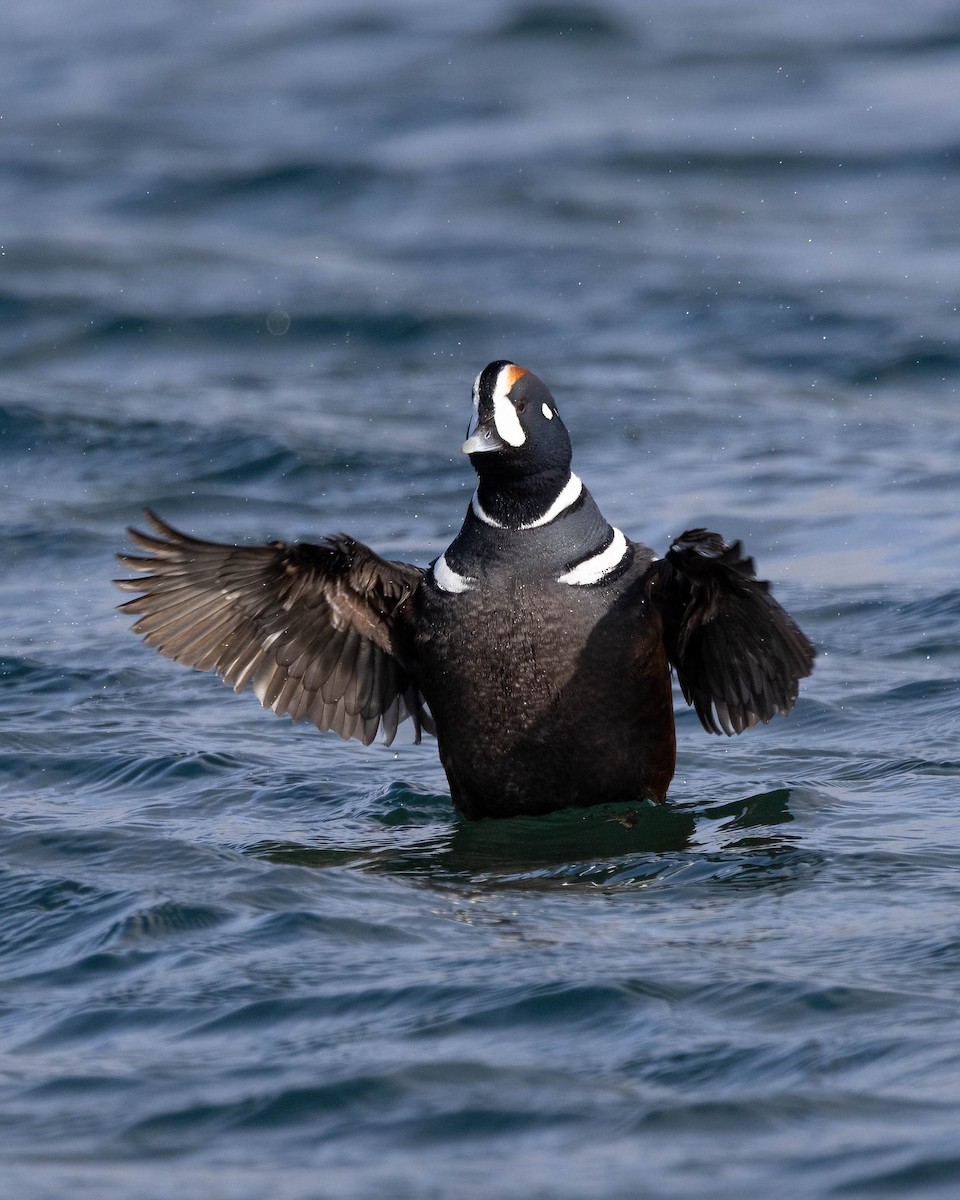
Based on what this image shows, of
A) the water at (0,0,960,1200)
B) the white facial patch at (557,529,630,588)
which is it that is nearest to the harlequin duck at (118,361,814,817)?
the white facial patch at (557,529,630,588)

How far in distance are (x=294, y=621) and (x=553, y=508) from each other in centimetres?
112

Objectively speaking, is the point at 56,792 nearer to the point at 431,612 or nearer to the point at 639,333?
the point at 431,612

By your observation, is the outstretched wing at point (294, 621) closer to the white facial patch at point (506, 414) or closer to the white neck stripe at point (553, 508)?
the white neck stripe at point (553, 508)

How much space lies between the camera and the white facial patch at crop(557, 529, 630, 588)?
7.12 meters

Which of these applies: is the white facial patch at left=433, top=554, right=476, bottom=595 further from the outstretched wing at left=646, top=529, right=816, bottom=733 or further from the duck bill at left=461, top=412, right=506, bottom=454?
the outstretched wing at left=646, top=529, right=816, bottom=733

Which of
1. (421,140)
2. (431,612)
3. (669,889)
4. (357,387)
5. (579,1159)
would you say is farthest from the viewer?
(421,140)

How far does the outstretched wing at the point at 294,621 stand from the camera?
288 inches

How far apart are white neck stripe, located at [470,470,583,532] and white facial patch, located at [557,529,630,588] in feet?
0.67

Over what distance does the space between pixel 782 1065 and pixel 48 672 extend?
5.56 m

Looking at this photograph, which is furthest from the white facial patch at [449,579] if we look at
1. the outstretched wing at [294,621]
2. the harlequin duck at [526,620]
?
the outstretched wing at [294,621]

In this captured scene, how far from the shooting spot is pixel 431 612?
7.21 m

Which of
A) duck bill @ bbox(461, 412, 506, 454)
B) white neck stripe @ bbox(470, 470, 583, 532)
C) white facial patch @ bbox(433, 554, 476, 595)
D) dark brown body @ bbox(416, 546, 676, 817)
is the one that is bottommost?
dark brown body @ bbox(416, 546, 676, 817)

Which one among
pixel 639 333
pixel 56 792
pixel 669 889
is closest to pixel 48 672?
pixel 56 792

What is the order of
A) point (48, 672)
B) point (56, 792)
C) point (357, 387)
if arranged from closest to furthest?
point (56, 792)
point (48, 672)
point (357, 387)
